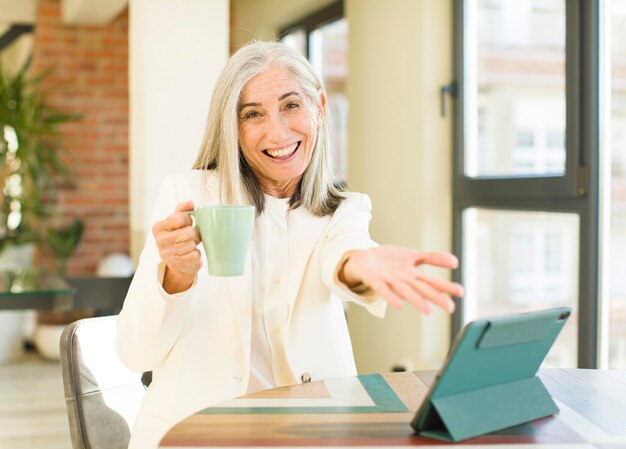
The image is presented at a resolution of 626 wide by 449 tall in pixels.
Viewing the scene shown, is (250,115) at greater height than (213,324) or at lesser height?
greater

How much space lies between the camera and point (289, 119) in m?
1.77

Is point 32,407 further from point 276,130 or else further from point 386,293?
point 386,293

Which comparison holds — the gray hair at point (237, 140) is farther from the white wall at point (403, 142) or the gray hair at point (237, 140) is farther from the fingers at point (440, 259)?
the white wall at point (403, 142)

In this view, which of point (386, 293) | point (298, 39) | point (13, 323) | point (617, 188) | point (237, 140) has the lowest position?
point (13, 323)

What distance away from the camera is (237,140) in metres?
1.75

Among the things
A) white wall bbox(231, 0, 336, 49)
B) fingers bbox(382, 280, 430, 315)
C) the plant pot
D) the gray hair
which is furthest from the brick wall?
fingers bbox(382, 280, 430, 315)

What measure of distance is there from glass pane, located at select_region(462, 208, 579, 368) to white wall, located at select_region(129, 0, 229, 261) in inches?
52.7

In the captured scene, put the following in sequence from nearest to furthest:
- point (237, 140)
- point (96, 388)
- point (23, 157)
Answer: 1. point (96, 388)
2. point (237, 140)
3. point (23, 157)

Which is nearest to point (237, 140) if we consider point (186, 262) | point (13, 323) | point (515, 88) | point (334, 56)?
point (186, 262)

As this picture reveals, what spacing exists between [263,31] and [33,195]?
2.05 meters

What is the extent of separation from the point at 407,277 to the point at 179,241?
374 millimetres

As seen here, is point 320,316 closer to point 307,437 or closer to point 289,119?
point 289,119

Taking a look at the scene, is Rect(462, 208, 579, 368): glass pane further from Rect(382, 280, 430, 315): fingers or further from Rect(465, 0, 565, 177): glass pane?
Rect(382, 280, 430, 315): fingers

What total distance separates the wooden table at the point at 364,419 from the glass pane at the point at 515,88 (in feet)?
6.14
